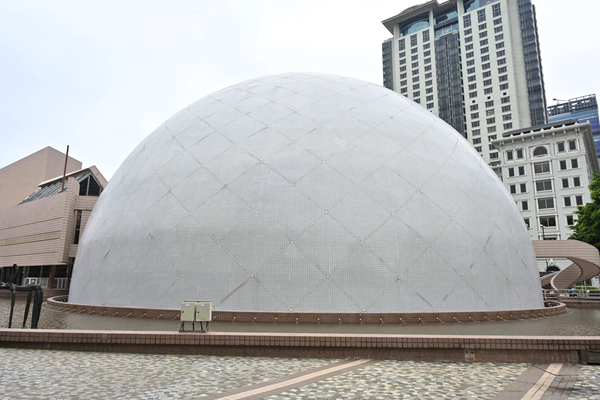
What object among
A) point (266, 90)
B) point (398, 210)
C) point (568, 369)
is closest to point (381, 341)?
point (568, 369)

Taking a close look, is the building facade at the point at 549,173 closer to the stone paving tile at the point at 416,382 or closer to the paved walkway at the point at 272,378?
the stone paving tile at the point at 416,382

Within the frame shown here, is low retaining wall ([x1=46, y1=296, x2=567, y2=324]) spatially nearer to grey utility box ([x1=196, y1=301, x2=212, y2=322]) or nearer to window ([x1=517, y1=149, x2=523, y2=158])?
grey utility box ([x1=196, y1=301, x2=212, y2=322])

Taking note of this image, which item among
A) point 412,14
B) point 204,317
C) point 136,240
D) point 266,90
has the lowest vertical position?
point 204,317

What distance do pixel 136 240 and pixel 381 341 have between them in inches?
330

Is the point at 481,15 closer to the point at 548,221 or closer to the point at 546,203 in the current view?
the point at 546,203

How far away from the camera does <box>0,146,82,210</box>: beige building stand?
47.1 m

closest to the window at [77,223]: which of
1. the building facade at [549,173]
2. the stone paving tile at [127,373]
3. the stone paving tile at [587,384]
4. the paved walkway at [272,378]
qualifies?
the stone paving tile at [127,373]

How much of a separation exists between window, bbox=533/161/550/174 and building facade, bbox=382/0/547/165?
23810 millimetres

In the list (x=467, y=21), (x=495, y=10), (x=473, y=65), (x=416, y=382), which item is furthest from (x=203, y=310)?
(x=467, y=21)

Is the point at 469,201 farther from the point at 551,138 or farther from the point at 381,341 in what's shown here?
the point at 551,138

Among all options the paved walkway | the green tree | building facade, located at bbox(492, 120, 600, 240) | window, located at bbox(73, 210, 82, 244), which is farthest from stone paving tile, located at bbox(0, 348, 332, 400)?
building facade, located at bbox(492, 120, 600, 240)

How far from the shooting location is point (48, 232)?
25125 mm

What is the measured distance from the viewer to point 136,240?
11.8 metres

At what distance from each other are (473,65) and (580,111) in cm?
11098
